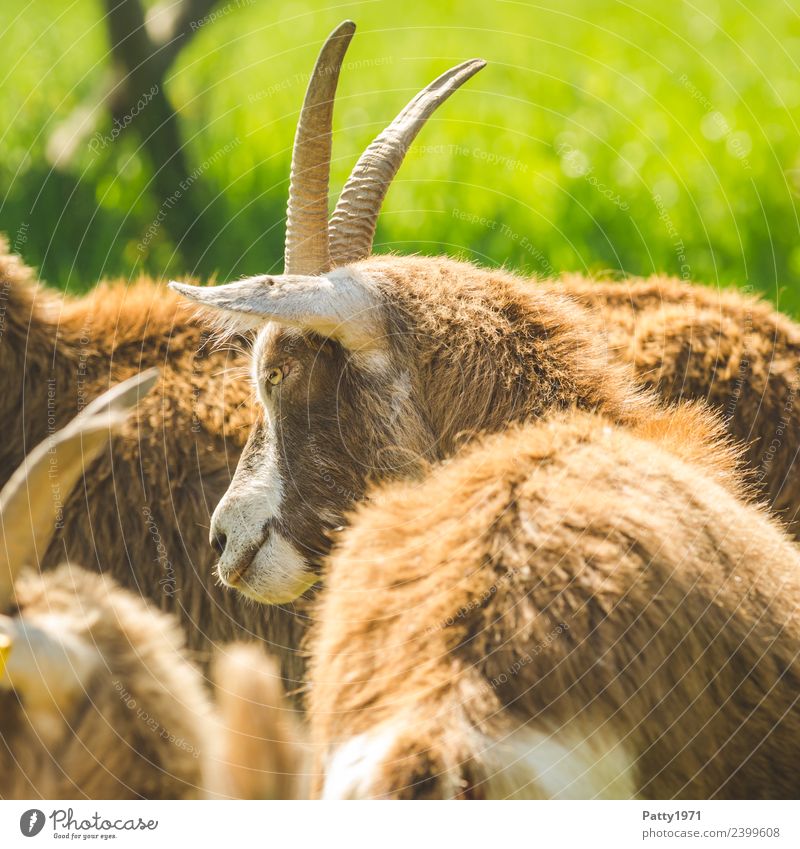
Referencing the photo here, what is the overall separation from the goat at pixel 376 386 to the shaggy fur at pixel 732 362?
0.95m

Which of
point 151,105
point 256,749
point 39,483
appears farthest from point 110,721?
point 151,105

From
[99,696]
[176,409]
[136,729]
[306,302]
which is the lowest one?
[136,729]

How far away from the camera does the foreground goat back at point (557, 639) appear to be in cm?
245

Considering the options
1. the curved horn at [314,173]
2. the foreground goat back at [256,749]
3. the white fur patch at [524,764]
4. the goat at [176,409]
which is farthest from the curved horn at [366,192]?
the white fur patch at [524,764]

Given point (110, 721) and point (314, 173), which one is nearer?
point (110, 721)

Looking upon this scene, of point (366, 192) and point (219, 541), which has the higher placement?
point (366, 192)

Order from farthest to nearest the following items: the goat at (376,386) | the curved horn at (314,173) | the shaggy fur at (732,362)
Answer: the shaggy fur at (732,362) → the curved horn at (314,173) → the goat at (376,386)

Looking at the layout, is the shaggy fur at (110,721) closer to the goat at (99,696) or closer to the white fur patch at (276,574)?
the goat at (99,696)

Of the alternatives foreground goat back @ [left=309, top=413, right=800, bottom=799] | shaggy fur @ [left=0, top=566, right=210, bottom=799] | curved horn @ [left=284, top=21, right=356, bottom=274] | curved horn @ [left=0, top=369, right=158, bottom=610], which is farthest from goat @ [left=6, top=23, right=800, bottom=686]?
foreground goat back @ [left=309, top=413, right=800, bottom=799]

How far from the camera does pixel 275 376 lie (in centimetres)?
388

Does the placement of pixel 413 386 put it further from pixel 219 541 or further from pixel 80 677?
pixel 80 677

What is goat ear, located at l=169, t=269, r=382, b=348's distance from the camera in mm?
3406

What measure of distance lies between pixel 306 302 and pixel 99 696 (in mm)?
1286

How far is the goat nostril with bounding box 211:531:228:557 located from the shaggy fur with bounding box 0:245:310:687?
0.79 metres
